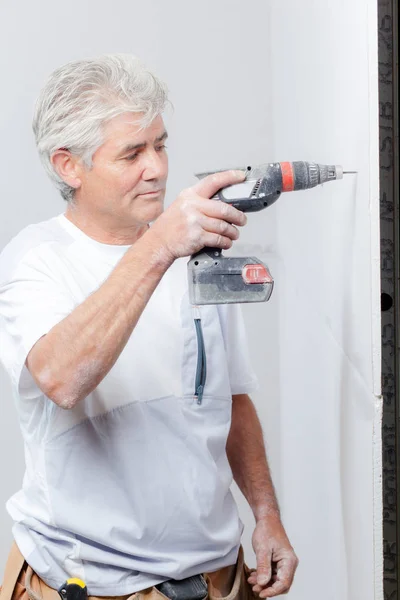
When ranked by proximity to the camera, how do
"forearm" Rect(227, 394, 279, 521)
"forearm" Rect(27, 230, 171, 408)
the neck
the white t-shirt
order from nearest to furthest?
"forearm" Rect(27, 230, 171, 408), the white t-shirt, the neck, "forearm" Rect(227, 394, 279, 521)

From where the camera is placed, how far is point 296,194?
2043 mm

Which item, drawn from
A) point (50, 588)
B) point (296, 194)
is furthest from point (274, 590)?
point (296, 194)

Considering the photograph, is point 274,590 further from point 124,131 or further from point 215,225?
point 124,131

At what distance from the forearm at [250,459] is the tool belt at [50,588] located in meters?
0.20

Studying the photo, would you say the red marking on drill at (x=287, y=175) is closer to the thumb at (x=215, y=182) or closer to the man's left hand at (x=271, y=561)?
the thumb at (x=215, y=182)

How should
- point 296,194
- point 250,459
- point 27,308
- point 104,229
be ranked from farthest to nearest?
point 296,194, point 250,459, point 104,229, point 27,308

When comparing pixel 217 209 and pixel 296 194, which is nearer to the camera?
pixel 217 209

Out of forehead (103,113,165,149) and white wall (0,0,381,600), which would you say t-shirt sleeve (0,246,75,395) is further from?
white wall (0,0,381,600)

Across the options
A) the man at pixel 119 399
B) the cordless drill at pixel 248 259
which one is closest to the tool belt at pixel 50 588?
the man at pixel 119 399

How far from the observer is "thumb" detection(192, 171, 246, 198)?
3.75ft

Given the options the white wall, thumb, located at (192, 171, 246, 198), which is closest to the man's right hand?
thumb, located at (192, 171, 246, 198)

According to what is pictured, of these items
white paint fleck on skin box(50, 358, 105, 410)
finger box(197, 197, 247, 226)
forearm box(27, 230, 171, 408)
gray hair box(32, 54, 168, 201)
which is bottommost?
white paint fleck on skin box(50, 358, 105, 410)

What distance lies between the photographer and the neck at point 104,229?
1.44 meters

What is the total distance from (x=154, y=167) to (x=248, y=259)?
0.31 m
